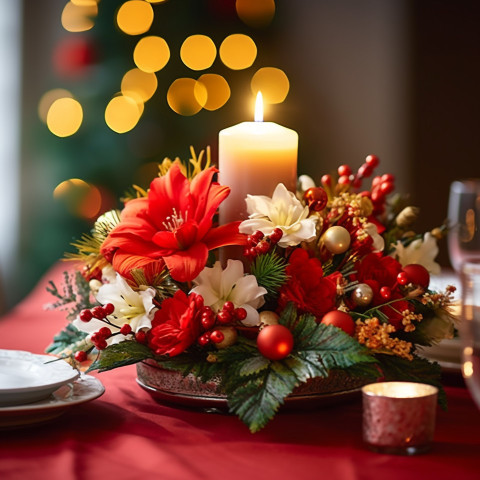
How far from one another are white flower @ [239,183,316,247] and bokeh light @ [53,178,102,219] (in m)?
2.50

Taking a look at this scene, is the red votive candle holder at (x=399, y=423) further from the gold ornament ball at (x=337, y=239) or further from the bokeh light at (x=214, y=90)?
the bokeh light at (x=214, y=90)

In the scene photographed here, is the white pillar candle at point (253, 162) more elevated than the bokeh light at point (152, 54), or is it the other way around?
the bokeh light at point (152, 54)

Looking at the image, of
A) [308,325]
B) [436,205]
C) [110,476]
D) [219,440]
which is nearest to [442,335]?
[308,325]

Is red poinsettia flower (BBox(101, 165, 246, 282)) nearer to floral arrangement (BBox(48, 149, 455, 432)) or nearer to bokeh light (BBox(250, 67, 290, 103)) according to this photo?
floral arrangement (BBox(48, 149, 455, 432))

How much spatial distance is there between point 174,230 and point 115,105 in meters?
2.50

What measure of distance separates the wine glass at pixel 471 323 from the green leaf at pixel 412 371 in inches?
6.5

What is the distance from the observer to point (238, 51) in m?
3.47

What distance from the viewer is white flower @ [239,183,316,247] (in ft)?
2.64

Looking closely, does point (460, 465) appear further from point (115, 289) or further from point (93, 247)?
point (93, 247)

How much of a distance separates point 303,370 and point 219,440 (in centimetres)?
10

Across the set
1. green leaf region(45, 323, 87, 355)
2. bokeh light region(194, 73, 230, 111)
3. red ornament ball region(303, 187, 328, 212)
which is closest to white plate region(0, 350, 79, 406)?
green leaf region(45, 323, 87, 355)

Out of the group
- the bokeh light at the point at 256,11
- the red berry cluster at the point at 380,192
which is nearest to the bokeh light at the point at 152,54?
the bokeh light at the point at 256,11

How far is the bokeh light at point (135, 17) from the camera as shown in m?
3.15

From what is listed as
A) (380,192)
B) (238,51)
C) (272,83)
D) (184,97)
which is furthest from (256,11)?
(380,192)
